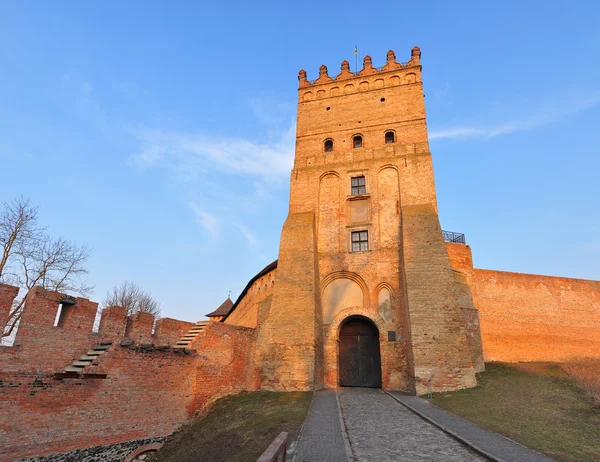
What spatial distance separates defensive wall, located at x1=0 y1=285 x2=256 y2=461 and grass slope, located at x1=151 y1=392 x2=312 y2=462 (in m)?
0.63

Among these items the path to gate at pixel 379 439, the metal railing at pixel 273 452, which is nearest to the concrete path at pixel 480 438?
the path to gate at pixel 379 439

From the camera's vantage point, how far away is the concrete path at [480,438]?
5.87 metres

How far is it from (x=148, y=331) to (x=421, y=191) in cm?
1327

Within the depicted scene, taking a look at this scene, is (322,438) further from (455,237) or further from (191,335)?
(455,237)

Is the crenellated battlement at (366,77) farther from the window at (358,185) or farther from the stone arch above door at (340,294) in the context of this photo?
the stone arch above door at (340,294)

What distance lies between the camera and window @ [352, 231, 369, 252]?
56.2 ft

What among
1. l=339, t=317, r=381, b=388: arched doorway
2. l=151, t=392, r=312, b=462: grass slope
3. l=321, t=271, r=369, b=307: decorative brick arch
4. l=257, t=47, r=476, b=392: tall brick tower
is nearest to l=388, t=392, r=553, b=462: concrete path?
l=151, t=392, r=312, b=462: grass slope

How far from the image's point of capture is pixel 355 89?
21.1 metres

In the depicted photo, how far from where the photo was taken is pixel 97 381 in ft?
30.5

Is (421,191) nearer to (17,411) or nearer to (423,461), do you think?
(423,461)

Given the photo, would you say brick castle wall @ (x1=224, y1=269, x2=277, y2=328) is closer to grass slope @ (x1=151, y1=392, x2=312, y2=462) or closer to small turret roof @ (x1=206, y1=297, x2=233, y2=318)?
grass slope @ (x1=151, y1=392, x2=312, y2=462)

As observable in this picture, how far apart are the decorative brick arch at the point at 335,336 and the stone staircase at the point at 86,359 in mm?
8518

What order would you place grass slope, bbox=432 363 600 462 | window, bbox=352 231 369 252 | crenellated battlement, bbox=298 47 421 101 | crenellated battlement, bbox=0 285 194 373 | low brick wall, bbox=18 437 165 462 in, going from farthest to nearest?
1. crenellated battlement, bbox=298 47 421 101
2. window, bbox=352 231 369 252
3. crenellated battlement, bbox=0 285 194 373
4. low brick wall, bbox=18 437 165 462
5. grass slope, bbox=432 363 600 462

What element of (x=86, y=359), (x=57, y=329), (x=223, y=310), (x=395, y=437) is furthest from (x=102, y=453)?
(x=223, y=310)
